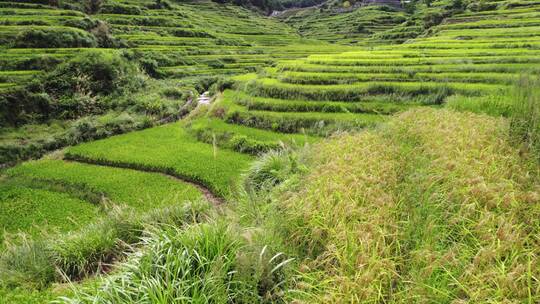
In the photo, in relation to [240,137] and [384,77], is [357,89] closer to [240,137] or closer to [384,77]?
[384,77]

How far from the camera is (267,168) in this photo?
44.5ft

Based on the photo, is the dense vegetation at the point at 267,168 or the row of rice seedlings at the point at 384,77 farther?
the row of rice seedlings at the point at 384,77

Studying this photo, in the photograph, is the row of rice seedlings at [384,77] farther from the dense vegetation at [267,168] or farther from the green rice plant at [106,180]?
the green rice plant at [106,180]

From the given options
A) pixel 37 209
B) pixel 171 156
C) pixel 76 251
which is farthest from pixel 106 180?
pixel 76 251

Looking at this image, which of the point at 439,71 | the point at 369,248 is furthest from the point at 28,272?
the point at 439,71

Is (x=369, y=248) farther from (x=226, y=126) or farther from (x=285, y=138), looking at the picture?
(x=226, y=126)

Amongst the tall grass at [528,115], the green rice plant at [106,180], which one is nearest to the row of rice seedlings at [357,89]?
the green rice plant at [106,180]

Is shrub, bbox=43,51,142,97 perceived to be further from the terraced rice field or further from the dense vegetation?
the terraced rice field

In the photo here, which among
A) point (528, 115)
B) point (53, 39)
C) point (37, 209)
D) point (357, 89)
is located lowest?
point (37, 209)

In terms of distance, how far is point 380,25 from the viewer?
266 feet

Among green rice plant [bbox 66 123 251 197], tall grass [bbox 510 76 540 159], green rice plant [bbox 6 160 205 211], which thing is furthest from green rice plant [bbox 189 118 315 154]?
tall grass [bbox 510 76 540 159]

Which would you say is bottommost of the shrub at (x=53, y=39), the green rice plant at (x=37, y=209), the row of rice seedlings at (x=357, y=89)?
the green rice plant at (x=37, y=209)

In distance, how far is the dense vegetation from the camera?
19.0 ft

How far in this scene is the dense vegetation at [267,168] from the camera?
19.0 feet
